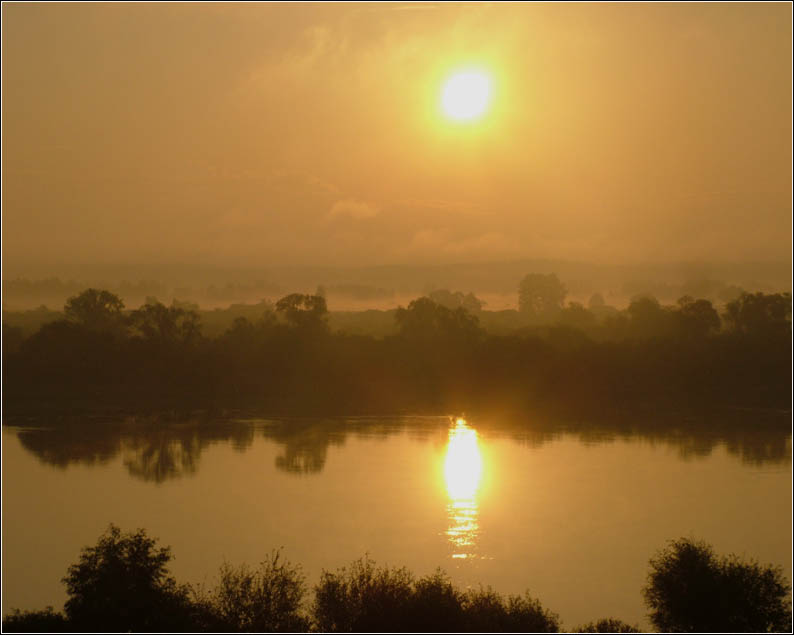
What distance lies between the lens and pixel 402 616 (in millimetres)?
21359

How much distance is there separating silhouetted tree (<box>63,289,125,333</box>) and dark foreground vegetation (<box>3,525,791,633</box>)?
2401 inches

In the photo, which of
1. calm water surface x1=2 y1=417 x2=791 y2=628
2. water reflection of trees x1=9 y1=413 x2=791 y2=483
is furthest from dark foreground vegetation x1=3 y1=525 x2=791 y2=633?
water reflection of trees x1=9 y1=413 x2=791 y2=483

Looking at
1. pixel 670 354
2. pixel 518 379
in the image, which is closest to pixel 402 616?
pixel 518 379

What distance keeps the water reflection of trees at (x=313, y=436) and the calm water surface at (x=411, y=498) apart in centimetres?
22

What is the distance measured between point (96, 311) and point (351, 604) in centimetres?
6524

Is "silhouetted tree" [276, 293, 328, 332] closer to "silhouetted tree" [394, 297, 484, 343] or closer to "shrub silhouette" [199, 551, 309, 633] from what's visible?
"silhouetted tree" [394, 297, 484, 343]

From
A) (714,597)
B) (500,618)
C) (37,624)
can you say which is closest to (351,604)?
(500,618)

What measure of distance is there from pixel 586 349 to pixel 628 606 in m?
49.7

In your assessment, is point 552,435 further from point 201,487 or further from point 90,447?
point 90,447

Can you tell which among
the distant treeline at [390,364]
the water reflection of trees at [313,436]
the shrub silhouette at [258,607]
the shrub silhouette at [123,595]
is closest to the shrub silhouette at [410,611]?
the shrub silhouette at [258,607]

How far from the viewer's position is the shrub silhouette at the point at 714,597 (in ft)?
71.2

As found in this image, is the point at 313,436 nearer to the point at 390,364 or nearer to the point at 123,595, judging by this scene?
the point at 390,364

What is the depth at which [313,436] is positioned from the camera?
209ft

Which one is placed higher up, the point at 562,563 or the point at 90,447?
the point at 90,447
